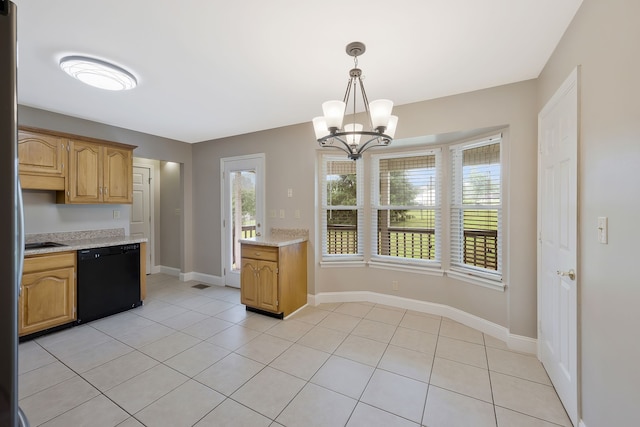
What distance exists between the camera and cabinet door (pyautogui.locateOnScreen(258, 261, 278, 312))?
3138mm

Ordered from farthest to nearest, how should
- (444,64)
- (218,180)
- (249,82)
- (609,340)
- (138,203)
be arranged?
(138,203) → (218,180) → (249,82) → (444,64) → (609,340)

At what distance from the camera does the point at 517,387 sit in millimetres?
1968

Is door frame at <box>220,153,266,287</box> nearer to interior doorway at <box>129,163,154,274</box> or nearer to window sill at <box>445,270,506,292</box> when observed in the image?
interior doorway at <box>129,163,154,274</box>

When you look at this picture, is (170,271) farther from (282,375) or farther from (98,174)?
(282,375)

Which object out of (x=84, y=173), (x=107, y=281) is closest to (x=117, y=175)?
(x=84, y=173)

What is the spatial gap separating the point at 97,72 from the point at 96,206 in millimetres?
2243

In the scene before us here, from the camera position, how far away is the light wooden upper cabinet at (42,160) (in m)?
2.79

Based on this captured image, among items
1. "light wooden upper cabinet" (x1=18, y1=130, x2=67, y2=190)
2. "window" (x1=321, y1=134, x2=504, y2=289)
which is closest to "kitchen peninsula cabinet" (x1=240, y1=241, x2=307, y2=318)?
"window" (x1=321, y1=134, x2=504, y2=289)

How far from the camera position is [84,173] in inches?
128

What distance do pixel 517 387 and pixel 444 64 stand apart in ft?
8.36

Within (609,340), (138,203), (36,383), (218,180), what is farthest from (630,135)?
(138,203)

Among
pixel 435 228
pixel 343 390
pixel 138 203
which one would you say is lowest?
pixel 343 390

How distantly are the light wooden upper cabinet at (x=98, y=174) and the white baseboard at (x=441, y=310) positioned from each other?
2.94 m

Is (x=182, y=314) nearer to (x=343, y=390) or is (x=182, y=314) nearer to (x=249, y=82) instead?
(x=343, y=390)
